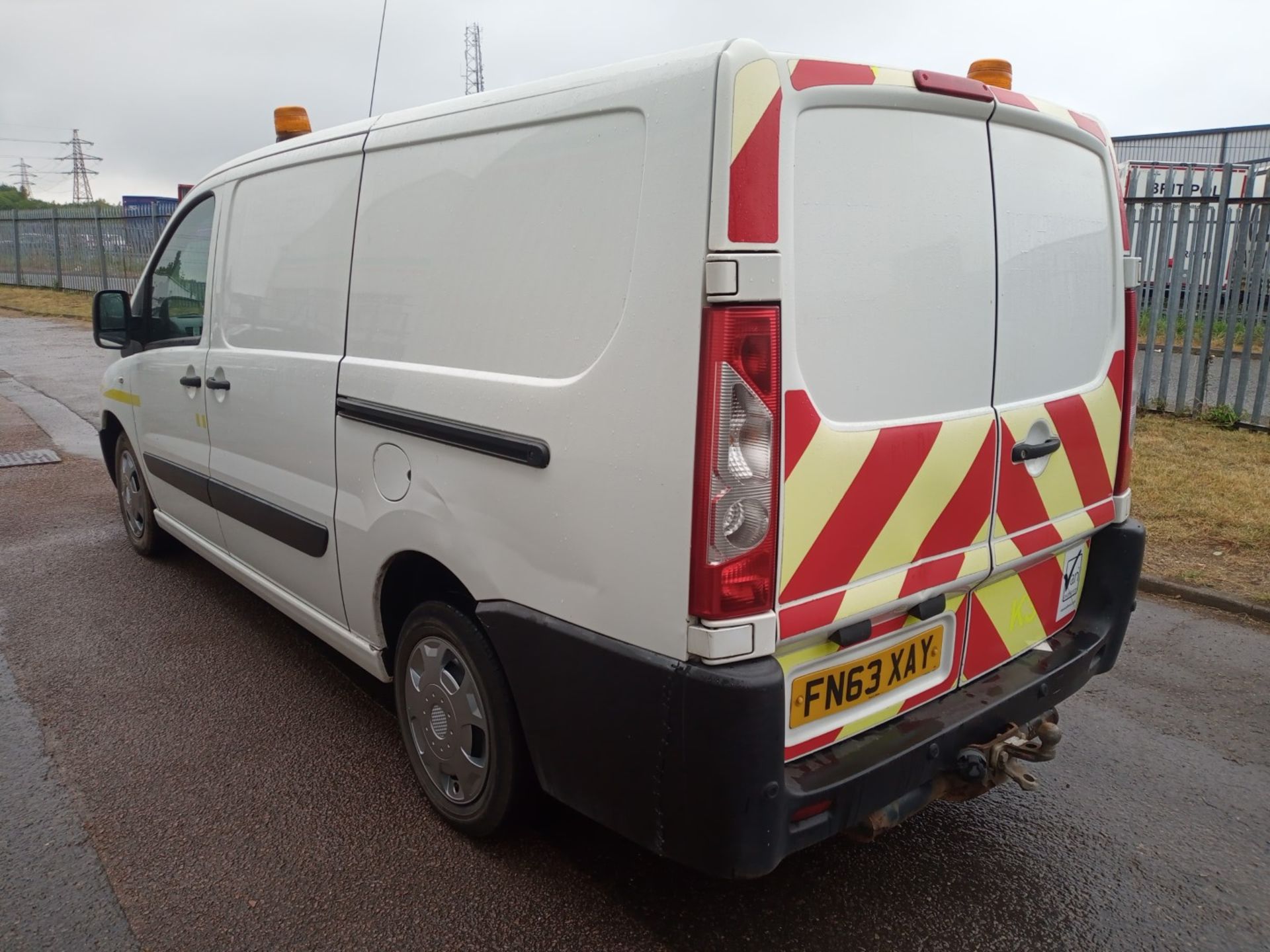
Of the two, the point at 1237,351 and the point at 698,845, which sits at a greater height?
the point at 1237,351

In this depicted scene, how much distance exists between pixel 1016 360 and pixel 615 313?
1093 millimetres

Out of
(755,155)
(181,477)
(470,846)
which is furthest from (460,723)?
(181,477)

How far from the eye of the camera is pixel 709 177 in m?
1.81

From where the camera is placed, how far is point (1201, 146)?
2147 cm

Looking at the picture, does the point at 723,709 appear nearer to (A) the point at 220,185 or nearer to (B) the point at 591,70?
(B) the point at 591,70

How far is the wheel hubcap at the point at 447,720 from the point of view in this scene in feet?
8.48

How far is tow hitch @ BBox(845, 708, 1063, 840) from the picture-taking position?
2.25 metres

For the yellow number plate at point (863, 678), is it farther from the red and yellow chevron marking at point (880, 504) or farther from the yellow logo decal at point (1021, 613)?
the yellow logo decal at point (1021, 613)

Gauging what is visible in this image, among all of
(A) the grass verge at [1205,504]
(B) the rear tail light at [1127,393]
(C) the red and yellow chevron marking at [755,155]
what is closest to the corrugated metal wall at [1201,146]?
(A) the grass verge at [1205,504]

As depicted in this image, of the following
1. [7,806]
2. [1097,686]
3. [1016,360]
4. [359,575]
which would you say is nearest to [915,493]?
[1016,360]

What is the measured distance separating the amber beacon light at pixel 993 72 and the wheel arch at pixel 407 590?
6.19 feet

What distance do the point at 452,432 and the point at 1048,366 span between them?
157cm

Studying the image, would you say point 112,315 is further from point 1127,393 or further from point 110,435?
point 1127,393

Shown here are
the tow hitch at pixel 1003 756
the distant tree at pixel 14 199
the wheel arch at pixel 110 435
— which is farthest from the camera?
the distant tree at pixel 14 199
